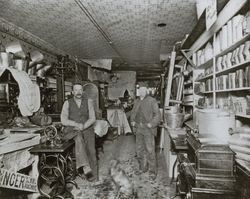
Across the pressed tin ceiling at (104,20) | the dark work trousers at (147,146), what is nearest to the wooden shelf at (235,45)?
the pressed tin ceiling at (104,20)

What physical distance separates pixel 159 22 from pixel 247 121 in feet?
8.76

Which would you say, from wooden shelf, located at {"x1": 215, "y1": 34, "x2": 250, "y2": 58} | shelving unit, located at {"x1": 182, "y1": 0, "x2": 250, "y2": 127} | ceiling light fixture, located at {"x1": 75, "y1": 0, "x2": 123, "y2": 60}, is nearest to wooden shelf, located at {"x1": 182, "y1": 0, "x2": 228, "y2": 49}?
shelving unit, located at {"x1": 182, "y1": 0, "x2": 250, "y2": 127}

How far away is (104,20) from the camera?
4.57 metres

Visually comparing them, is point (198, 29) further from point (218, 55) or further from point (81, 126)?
point (81, 126)

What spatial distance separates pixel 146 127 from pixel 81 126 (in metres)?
1.31

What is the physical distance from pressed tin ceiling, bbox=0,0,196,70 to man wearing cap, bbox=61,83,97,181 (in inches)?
53.7

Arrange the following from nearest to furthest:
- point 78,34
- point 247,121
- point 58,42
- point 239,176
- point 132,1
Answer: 1. point 239,176
2. point 247,121
3. point 132,1
4. point 78,34
5. point 58,42

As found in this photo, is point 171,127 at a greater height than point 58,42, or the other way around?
point 58,42

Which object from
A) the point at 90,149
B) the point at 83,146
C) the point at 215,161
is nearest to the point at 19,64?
the point at 83,146

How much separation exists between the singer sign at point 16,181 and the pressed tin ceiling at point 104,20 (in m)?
2.57

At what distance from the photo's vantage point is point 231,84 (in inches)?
A: 115

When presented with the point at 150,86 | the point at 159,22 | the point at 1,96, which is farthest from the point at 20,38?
the point at 150,86

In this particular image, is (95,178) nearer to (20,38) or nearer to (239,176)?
(239,176)

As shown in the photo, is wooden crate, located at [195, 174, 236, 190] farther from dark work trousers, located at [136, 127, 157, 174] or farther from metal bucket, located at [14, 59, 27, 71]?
metal bucket, located at [14, 59, 27, 71]
